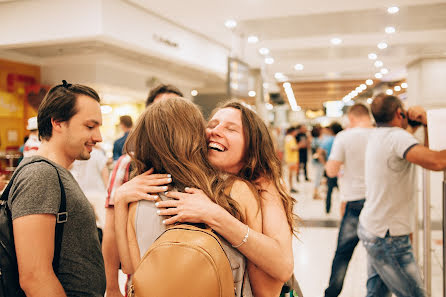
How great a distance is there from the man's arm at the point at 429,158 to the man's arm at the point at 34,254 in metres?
2.05

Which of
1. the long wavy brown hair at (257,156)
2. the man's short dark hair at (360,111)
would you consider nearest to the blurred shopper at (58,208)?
the long wavy brown hair at (257,156)

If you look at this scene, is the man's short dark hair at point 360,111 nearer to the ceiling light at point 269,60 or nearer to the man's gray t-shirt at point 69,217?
the man's gray t-shirt at point 69,217

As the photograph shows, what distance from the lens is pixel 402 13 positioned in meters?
6.35

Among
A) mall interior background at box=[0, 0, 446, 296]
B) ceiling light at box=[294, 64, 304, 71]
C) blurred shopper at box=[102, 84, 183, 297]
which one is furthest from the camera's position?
ceiling light at box=[294, 64, 304, 71]

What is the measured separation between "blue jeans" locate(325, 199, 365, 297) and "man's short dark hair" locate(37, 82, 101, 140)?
2.65 meters

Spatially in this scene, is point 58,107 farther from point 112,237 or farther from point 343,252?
point 343,252

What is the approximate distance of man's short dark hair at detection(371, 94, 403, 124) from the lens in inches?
103

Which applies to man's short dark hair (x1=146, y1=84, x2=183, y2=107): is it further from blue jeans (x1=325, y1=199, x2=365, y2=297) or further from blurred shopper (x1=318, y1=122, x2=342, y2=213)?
blurred shopper (x1=318, y1=122, x2=342, y2=213)

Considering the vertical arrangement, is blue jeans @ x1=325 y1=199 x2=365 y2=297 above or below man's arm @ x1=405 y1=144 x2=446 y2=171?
below

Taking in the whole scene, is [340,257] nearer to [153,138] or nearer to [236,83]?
[153,138]

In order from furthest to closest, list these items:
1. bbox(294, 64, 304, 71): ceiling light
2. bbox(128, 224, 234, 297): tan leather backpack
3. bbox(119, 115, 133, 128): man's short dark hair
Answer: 1. bbox(294, 64, 304, 71): ceiling light
2. bbox(119, 115, 133, 128): man's short dark hair
3. bbox(128, 224, 234, 297): tan leather backpack

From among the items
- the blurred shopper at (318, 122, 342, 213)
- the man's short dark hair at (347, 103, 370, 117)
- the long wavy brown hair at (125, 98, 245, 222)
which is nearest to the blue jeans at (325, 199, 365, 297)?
the man's short dark hair at (347, 103, 370, 117)

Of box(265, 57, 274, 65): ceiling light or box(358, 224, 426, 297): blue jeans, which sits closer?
Answer: box(358, 224, 426, 297): blue jeans

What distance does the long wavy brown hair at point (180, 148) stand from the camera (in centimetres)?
120
